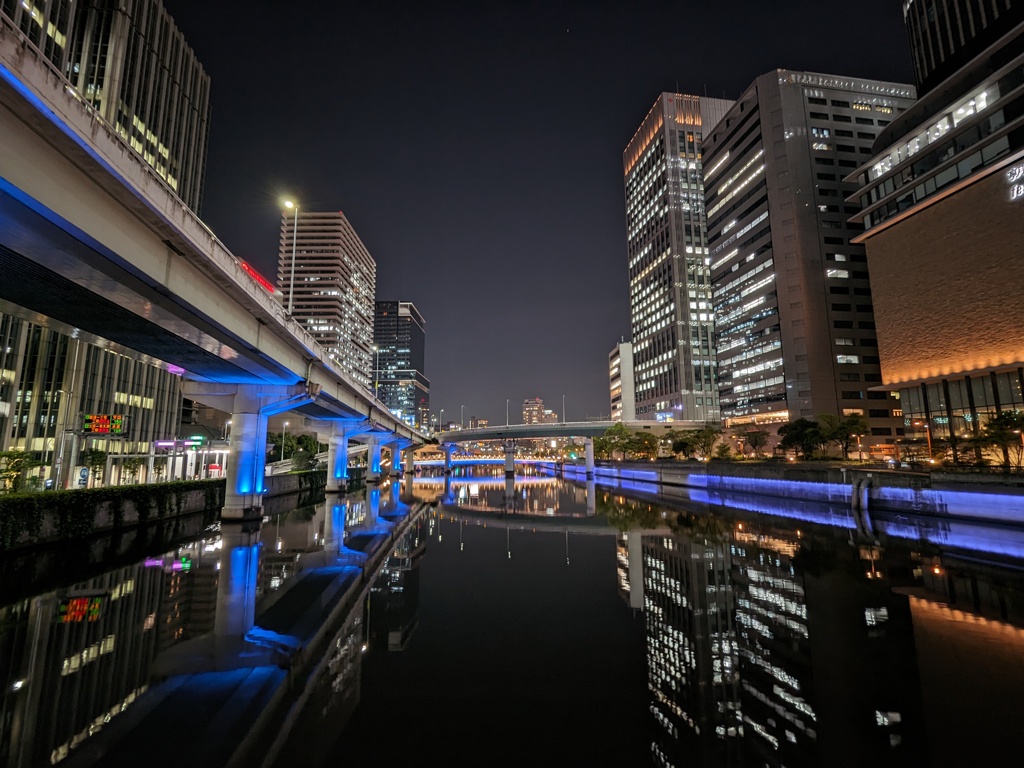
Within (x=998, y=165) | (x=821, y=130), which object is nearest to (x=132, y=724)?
(x=998, y=165)

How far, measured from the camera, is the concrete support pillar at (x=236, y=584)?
10881 mm

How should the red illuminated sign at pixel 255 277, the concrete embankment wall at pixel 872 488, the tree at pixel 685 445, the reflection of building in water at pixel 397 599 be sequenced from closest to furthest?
the reflection of building in water at pixel 397 599, the red illuminated sign at pixel 255 277, the concrete embankment wall at pixel 872 488, the tree at pixel 685 445

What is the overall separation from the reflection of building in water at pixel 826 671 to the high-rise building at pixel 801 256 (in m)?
85.2

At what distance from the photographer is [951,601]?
12586 mm

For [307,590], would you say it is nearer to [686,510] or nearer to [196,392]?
[196,392]

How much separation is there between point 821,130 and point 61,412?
129936mm

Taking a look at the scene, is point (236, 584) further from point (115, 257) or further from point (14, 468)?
point (14, 468)

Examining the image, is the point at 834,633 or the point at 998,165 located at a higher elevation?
the point at 998,165

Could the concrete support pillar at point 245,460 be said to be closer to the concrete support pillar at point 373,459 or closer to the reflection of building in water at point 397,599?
the reflection of building in water at point 397,599

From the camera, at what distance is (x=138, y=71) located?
2756 inches

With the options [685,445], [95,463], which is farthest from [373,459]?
[685,445]

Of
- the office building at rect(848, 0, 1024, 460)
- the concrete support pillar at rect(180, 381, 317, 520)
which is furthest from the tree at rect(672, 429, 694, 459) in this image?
the concrete support pillar at rect(180, 381, 317, 520)

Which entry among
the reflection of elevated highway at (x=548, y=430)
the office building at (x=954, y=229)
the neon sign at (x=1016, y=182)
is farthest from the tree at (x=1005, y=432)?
the reflection of elevated highway at (x=548, y=430)

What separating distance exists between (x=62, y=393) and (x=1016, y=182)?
10521 centimetres
